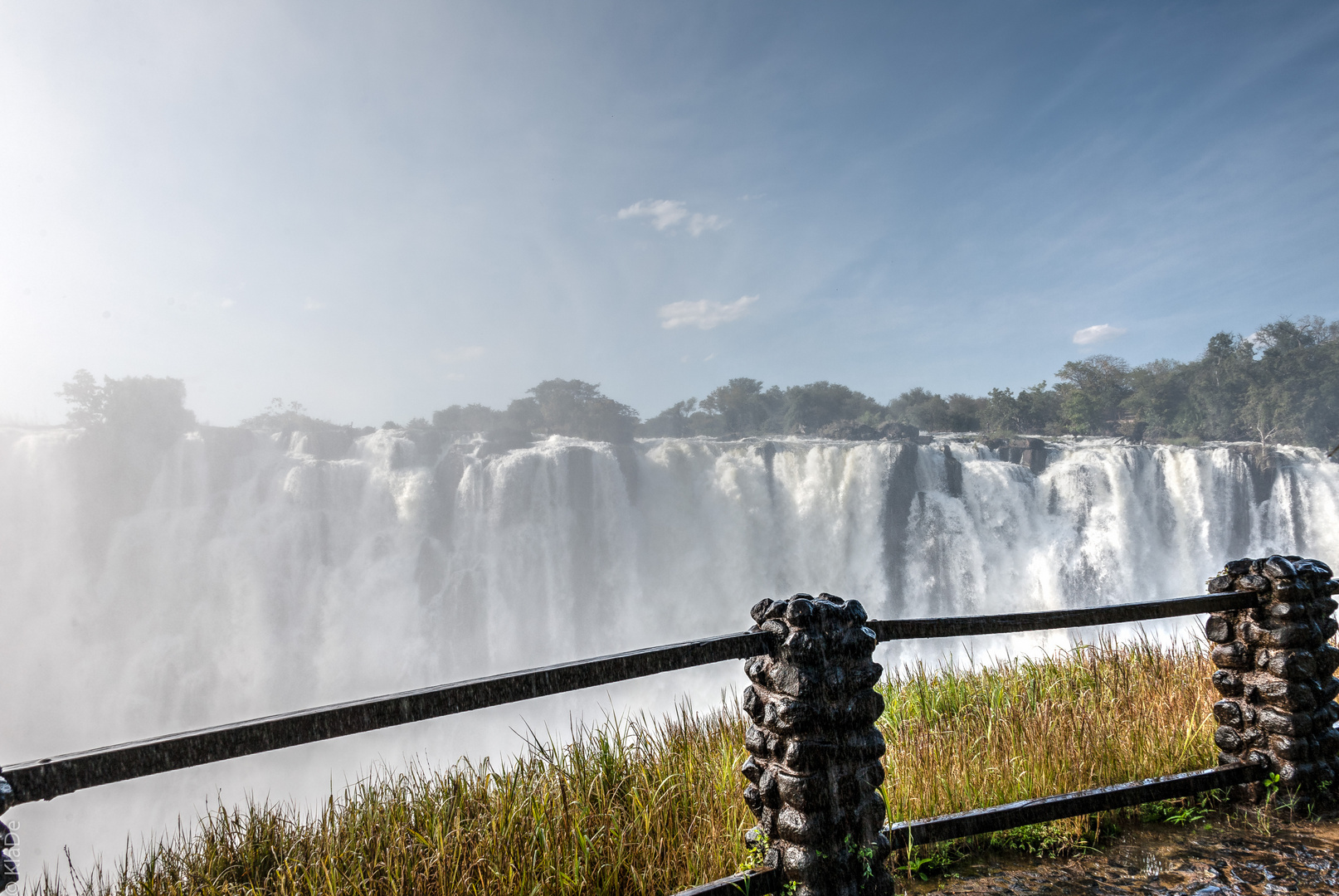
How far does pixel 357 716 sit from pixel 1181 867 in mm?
2266

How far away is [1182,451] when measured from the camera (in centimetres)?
2053

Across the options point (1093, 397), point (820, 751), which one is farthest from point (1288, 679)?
point (1093, 397)

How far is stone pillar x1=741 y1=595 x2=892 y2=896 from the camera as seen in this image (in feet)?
4.72

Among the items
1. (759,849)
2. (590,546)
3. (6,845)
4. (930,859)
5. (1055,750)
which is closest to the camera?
(6,845)

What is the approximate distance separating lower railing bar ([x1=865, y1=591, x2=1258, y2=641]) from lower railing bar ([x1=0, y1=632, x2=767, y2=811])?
375 millimetres

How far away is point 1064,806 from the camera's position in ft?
6.30

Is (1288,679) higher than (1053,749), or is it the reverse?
(1288,679)

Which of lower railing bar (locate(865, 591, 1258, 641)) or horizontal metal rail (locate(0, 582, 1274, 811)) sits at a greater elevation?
horizontal metal rail (locate(0, 582, 1274, 811))

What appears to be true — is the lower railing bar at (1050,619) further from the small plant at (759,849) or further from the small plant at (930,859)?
the small plant at (930,859)

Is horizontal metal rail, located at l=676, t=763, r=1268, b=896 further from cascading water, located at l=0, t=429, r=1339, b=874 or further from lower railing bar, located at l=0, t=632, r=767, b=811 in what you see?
cascading water, located at l=0, t=429, r=1339, b=874

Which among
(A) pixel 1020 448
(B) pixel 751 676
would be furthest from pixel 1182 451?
(B) pixel 751 676

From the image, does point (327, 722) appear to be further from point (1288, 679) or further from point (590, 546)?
point (590, 546)

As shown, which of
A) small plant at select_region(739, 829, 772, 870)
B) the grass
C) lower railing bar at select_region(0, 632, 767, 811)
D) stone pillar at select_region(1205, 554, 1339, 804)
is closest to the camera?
lower railing bar at select_region(0, 632, 767, 811)

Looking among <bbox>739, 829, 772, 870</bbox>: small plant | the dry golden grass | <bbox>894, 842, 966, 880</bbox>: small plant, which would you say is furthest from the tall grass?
<bbox>739, 829, 772, 870</bbox>: small plant
